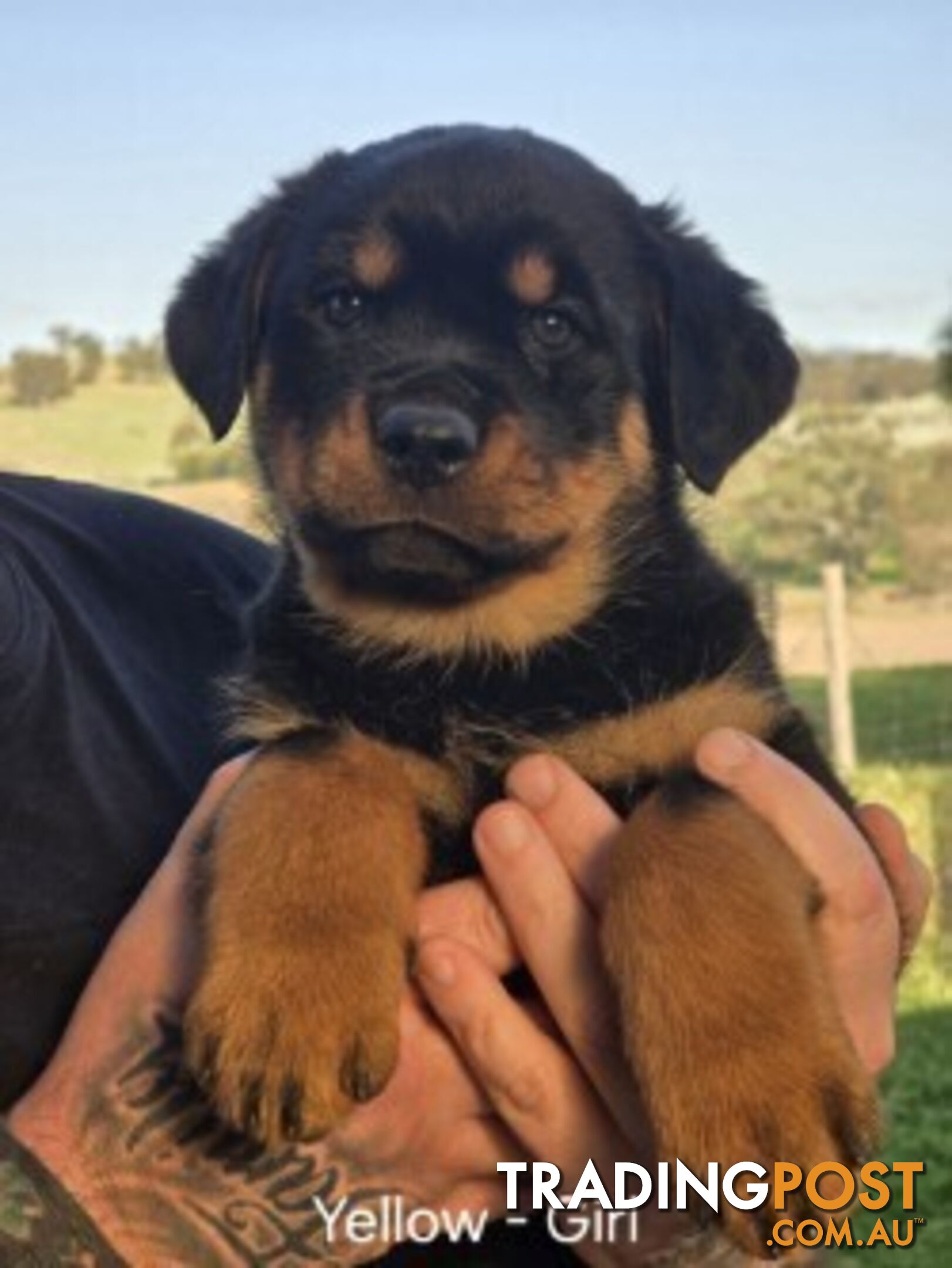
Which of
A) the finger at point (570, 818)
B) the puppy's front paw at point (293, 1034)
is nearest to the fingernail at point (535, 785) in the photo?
the finger at point (570, 818)

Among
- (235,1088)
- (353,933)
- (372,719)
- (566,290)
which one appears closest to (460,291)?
(566,290)

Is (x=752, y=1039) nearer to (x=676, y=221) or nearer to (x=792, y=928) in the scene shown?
(x=792, y=928)

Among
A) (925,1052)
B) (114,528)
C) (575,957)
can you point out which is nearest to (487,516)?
(575,957)

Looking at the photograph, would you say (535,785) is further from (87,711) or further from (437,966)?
(87,711)

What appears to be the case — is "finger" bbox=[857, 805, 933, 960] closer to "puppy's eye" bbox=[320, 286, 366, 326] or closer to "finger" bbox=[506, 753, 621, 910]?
"finger" bbox=[506, 753, 621, 910]

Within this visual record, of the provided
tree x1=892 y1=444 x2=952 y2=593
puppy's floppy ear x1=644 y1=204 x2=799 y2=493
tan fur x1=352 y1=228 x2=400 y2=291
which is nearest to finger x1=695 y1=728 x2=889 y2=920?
puppy's floppy ear x1=644 y1=204 x2=799 y2=493

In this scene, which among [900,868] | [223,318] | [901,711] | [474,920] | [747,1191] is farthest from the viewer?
[901,711]
